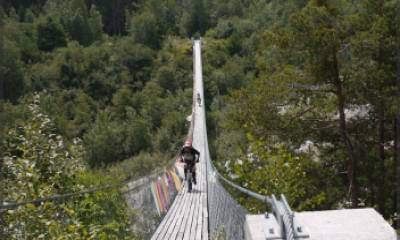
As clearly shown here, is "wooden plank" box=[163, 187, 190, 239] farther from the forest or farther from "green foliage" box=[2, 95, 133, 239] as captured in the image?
"green foliage" box=[2, 95, 133, 239]

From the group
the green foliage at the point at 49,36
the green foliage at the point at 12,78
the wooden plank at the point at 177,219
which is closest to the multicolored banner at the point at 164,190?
the wooden plank at the point at 177,219

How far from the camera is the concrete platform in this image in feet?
6.15

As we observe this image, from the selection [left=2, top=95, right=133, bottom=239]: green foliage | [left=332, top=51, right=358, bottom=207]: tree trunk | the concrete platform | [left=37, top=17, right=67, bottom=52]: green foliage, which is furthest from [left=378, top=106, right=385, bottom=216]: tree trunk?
[left=37, top=17, right=67, bottom=52]: green foliage

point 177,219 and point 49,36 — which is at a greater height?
point 49,36

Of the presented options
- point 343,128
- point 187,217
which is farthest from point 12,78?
point 187,217

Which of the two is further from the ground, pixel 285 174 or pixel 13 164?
pixel 13 164

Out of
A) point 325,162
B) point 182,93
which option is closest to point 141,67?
point 182,93

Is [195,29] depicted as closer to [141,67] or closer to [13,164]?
[141,67]

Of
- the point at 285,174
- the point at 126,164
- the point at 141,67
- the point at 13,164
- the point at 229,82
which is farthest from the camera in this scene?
the point at 141,67

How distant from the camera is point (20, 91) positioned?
5150cm

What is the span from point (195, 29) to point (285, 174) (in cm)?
5813

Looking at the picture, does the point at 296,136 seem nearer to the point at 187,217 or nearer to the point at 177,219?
the point at 187,217

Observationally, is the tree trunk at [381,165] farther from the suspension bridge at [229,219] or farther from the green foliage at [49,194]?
the green foliage at [49,194]

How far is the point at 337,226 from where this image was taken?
1978 mm
